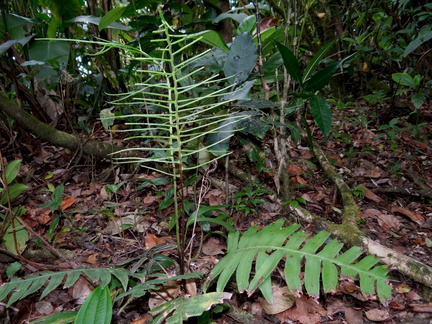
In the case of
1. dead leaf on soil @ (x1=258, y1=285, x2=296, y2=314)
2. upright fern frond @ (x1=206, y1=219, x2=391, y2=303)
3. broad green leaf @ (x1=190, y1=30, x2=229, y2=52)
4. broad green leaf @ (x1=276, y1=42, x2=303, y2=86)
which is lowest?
dead leaf on soil @ (x1=258, y1=285, x2=296, y2=314)

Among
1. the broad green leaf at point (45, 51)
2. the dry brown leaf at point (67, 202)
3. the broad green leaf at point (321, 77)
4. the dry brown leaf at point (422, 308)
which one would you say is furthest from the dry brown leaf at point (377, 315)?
the broad green leaf at point (45, 51)

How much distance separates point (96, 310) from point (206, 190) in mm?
700

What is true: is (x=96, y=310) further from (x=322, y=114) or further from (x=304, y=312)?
(x=322, y=114)

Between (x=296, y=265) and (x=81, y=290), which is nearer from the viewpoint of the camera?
(x=296, y=265)

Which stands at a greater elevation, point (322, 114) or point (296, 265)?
point (322, 114)

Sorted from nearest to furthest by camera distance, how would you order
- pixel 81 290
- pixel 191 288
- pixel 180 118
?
pixel 180 118 < pixel 191 288 < pixel 81 290

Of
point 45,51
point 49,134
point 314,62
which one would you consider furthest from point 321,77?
point 45,51

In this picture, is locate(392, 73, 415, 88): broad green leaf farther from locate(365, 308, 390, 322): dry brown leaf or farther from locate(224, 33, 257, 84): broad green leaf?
locate(365, 308, 390, 322): dry brown leaf

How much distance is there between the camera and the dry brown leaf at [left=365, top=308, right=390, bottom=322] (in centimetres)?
119

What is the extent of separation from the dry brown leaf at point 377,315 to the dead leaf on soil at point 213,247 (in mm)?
662

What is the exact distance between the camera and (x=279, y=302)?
1210mm

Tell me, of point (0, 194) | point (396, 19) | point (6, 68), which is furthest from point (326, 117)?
point (396, 19)

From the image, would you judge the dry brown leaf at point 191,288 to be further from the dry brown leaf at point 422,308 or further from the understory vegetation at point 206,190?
the dry brown leaf at point 422,308

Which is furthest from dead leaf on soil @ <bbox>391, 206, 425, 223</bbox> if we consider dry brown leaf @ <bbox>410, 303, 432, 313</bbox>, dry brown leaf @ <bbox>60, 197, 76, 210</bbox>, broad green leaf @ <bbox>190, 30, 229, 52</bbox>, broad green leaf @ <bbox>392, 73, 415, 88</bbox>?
dry brown leaf @ <bbox>60, 197, 76, 210</bbox>
